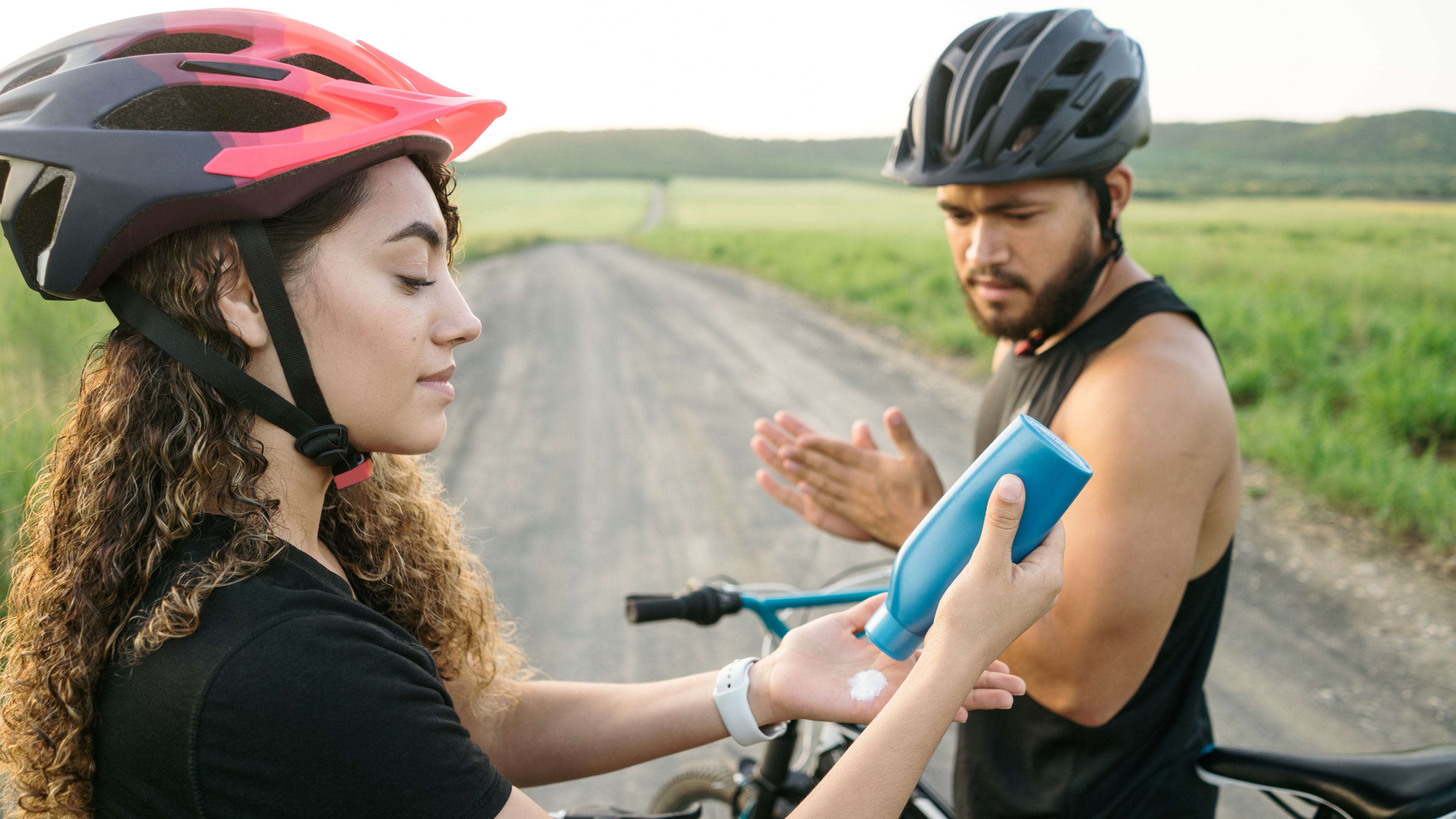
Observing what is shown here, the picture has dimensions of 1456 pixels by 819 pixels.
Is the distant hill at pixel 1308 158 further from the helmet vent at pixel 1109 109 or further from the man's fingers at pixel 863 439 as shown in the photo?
the man's fingers at pixel 863 439

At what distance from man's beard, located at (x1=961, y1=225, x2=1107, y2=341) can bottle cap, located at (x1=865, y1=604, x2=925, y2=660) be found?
1117mm

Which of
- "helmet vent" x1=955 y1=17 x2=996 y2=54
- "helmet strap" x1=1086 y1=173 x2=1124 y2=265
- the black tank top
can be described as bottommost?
the black tank top

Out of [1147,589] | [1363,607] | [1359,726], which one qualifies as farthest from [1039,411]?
A: [1363,607]

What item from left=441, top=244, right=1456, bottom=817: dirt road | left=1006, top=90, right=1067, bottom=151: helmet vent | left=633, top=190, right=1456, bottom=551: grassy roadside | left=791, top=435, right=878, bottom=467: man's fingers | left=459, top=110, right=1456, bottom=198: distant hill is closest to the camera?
left=1006, top=90, right=1067, bottom=151: helmet vent

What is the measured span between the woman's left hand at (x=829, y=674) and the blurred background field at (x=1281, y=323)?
90.8 inches

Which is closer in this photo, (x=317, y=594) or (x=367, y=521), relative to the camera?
(x=317, y=594)

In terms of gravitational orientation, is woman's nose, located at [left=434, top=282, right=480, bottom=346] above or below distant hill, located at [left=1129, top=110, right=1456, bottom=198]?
below

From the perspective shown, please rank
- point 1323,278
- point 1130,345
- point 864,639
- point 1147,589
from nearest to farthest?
point 864,639 → point 1147,589 → point 1130,345 → point 1323,278

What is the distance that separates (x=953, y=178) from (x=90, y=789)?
2.27 m

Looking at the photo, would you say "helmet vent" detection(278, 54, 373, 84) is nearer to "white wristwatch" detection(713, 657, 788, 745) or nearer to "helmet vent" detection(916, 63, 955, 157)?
"white wristwatch" detection(713, 657, 788, 745)

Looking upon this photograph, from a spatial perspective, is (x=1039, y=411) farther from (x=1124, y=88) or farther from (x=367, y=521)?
(x=367, y=521)

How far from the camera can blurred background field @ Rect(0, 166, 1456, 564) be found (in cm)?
534

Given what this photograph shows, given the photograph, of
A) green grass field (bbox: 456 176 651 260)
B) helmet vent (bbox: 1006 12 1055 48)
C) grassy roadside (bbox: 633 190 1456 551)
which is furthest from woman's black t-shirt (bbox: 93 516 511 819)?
green grass field (bbox: 456 176 651 260)

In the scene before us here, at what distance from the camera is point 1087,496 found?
5.94 ft
